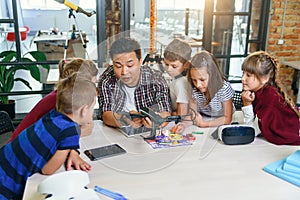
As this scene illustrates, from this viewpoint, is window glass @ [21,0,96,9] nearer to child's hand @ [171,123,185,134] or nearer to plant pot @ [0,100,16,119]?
plant pot @ [0,100,16,119]

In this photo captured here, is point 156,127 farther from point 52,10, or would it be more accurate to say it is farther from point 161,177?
point 52,10

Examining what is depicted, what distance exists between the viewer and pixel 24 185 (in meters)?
1.10

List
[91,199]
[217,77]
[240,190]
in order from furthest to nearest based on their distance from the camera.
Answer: [217,77] → [240,190] → [91,199]

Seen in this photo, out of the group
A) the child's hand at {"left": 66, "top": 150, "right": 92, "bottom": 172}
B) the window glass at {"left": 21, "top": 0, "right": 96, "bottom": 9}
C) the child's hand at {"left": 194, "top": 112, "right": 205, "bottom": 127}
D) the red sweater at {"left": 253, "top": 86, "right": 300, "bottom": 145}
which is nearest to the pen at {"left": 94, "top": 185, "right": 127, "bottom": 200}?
the child's hand at {"left": 66, "top": 150, "right": 92, "bottom": 172}

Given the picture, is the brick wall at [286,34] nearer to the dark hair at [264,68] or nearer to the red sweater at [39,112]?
the dark hair at [264,68]

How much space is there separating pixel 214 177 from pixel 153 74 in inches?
19.0

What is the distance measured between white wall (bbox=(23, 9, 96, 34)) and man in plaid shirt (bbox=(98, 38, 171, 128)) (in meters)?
1.92

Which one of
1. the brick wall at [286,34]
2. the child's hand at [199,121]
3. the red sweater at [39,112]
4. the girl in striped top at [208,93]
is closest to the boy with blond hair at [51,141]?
the red sweater at [39,112]

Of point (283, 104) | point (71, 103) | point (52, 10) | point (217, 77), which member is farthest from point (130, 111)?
point (52, 10)

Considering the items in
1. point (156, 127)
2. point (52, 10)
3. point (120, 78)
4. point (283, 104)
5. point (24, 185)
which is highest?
point (52, 10)

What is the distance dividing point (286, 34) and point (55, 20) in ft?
8.09

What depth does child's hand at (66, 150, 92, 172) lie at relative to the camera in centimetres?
113

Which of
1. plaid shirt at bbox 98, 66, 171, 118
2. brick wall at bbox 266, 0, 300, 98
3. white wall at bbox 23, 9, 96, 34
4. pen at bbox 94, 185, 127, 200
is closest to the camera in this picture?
pen at bbox 94, 185, 127, 200

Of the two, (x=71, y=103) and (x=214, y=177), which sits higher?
(x=71, y=103)
